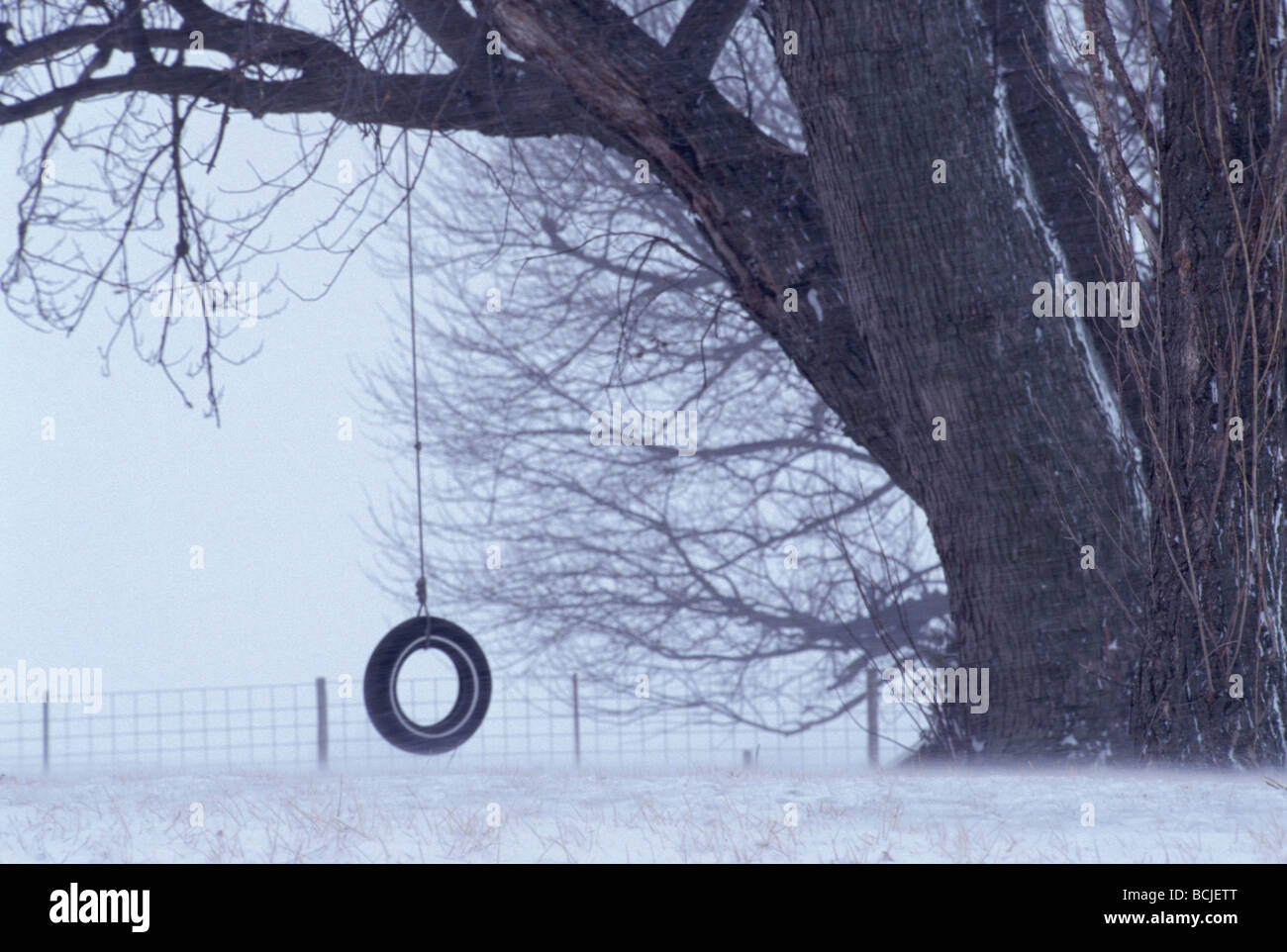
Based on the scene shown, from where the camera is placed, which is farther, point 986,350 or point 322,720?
point 322,720

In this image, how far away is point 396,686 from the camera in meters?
2.72

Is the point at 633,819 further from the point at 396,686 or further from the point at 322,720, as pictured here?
the point at 322,720

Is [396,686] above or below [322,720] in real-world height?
above

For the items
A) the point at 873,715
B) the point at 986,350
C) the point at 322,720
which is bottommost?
the point at 873,715

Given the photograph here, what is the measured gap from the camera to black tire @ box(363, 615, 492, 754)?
268 cm

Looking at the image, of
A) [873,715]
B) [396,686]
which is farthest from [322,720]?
[873,715]

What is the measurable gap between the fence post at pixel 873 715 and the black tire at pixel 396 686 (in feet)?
5.96

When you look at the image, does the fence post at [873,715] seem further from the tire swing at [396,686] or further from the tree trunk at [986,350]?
the tire swing at [396,686]

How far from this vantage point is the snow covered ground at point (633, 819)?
66.3 inches

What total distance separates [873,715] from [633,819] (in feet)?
12.0

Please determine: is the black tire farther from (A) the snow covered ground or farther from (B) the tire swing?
(A) the snow covered ground

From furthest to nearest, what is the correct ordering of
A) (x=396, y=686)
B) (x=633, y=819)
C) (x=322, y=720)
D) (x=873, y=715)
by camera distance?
(x=873, y=715), (x=322, y=720), (x=396, y=686), (x=633, y=819)

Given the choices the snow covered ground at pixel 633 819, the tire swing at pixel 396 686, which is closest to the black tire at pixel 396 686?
the tire swing at pixel 396 686

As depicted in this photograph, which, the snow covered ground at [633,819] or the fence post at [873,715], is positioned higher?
the snow covered ground at [633,819]
